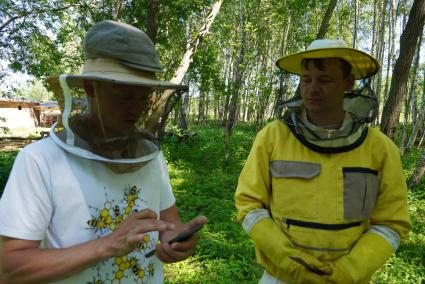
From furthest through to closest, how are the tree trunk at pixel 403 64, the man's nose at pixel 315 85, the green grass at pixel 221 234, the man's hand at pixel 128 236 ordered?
the tree trunk at pixel 403 64, the green grass at pixel 221 234, the man's nose at pixel 315 85, the man's hand at pixel 128 236

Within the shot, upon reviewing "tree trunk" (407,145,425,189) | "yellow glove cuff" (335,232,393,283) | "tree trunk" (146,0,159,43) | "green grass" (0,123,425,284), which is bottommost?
"green grass" (0,123,425,284)

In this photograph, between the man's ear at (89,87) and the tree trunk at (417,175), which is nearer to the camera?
the man's ear at (89,87)

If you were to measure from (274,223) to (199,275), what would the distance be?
281 cm

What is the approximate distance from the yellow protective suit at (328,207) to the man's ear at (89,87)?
102 cm

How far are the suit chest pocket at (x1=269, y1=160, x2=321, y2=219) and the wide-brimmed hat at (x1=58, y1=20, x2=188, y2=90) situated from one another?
92cm

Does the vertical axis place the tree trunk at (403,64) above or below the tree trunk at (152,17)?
below

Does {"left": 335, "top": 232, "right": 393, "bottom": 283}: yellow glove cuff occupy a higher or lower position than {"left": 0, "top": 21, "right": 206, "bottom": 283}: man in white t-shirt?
lower

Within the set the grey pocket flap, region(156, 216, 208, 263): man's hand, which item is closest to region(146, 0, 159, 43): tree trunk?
the grey pocket flap

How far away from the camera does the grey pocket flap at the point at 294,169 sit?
1.90 m

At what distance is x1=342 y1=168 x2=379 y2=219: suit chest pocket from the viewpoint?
1.87 metres

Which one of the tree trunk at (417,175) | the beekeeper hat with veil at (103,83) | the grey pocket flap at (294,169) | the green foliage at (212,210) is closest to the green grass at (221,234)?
the green foliage at (212,210)

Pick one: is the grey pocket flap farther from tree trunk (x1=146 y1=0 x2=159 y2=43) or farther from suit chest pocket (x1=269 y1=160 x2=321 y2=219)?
tree trunk (x1=146 y1=0 x2=159 y2=43)

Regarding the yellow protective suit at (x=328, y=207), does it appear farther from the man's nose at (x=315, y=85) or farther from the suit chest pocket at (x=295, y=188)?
the man's nose at (x=315, y=85)

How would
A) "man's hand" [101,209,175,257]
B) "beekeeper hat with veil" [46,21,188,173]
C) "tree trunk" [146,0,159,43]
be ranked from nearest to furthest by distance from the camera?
"man's hand" [101,209,175,257] → "beekeeper hat with veil" [46,21,188,173] → "tree trunk" [146,0,159,43]
